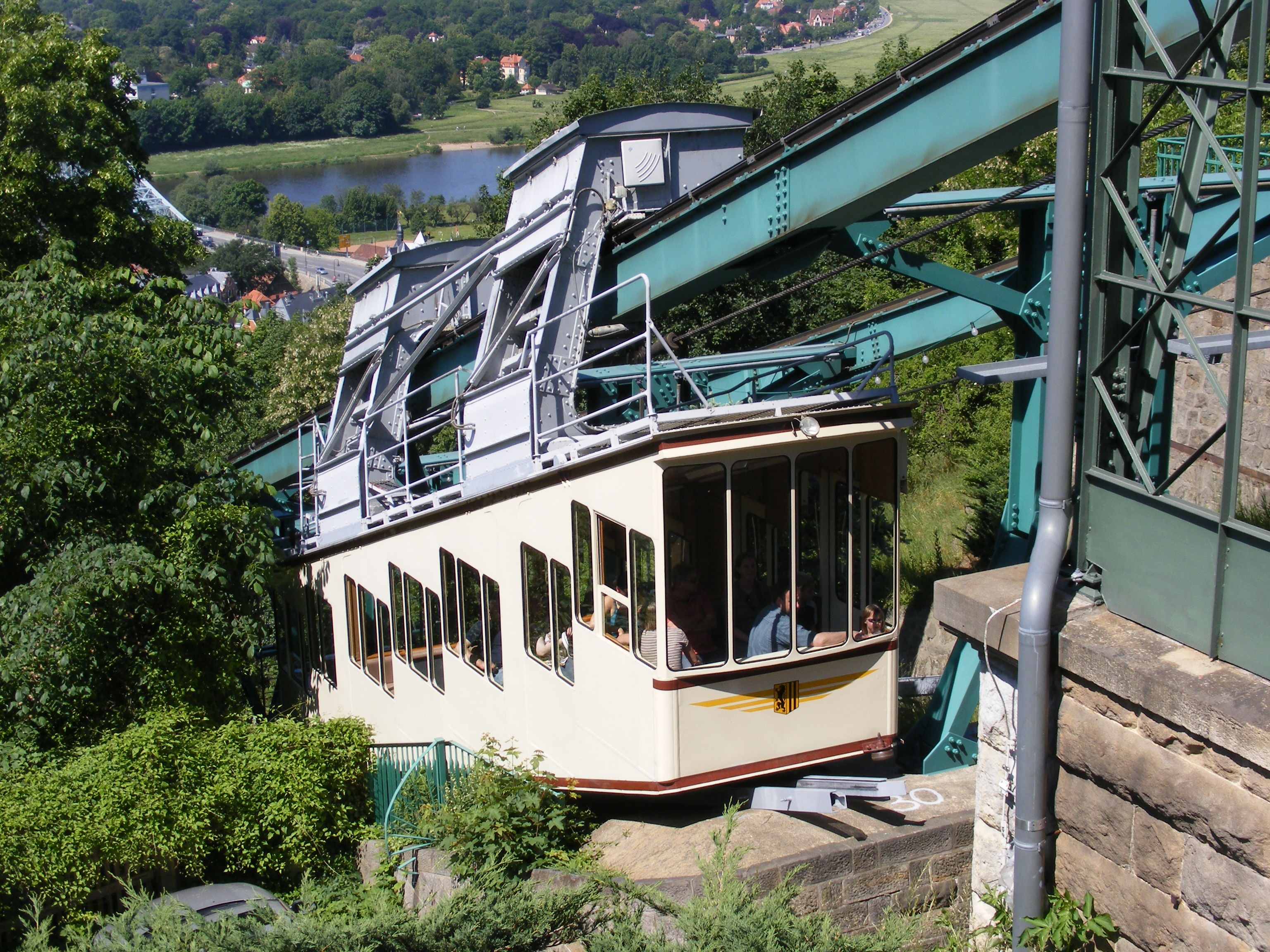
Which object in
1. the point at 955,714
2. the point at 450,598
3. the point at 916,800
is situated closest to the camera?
the point at 916,800

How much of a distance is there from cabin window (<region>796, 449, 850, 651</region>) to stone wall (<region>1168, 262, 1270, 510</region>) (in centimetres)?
408

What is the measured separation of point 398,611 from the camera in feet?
34.8

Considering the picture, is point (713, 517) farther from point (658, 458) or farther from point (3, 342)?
point (3, 342)

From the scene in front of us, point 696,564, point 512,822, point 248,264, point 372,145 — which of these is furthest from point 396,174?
point 696,564

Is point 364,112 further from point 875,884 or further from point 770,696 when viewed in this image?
point 875,884

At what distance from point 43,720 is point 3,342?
157 inches

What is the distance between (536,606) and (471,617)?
1.14 metres

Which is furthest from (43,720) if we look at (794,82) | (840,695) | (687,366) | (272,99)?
(272,99)

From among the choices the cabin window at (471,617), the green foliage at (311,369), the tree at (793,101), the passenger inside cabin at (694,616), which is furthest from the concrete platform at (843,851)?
the green foliage at (311,369)

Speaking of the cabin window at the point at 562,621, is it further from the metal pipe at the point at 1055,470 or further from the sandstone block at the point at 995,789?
the metal pipe at the point at 1055,470

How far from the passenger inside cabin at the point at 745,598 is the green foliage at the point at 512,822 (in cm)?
179

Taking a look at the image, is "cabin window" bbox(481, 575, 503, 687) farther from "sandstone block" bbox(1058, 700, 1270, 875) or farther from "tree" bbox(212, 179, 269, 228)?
"tree" bbox(212, 179, 269, 228)

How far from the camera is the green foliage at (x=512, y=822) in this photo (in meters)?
7.83

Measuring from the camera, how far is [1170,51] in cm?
630
